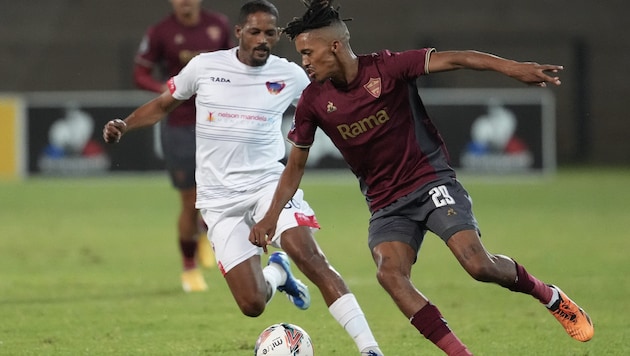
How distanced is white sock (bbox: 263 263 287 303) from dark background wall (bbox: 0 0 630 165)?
16.8m

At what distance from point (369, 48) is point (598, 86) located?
16.6ft

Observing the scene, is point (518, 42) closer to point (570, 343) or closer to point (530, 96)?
point (530, 96)

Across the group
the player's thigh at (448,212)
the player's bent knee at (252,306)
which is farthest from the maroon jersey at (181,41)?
the player's thigh at (448,212)

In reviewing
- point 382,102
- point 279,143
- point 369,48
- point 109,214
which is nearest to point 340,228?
point 109,214

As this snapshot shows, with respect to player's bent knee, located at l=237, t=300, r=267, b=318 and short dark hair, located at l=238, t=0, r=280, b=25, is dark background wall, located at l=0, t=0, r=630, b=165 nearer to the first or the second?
short dark hair, located at l=238, t=0, r=280, b=25

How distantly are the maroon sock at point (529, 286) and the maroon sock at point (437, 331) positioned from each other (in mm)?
612

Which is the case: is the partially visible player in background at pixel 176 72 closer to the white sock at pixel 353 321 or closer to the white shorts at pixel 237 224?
the white shorts at pixel 237 224

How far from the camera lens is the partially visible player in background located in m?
9.59

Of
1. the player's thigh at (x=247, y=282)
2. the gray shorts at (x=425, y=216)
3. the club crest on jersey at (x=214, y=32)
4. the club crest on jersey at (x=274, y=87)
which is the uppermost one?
the club crest on jersey at (x=274, y=87)

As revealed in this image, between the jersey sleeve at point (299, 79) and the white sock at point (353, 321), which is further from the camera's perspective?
the jersey sleeve at point (299, 79)

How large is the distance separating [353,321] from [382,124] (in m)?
1.05

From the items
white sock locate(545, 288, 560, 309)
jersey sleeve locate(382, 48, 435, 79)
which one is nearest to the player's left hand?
jersey sleeve locate(382, 48, 435, 79)

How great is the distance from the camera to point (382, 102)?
5980 millimetres

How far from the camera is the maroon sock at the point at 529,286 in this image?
19.7ft
